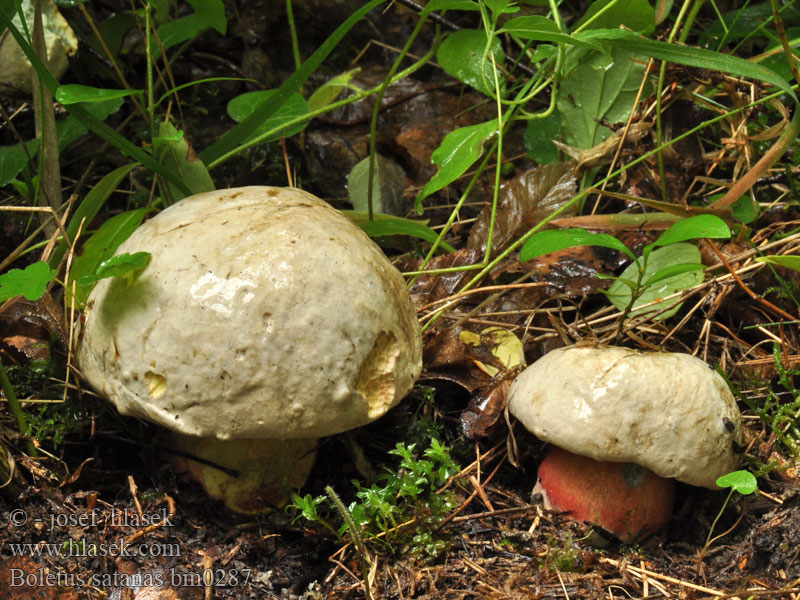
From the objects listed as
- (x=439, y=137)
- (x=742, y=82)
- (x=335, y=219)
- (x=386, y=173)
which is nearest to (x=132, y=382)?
(x=335, y=219)

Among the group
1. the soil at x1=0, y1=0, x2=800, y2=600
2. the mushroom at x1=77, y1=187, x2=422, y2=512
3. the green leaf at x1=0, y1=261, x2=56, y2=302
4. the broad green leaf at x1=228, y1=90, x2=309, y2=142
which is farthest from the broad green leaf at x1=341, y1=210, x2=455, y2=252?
the green leaf at x1=0, y1=261, x2=56, y2=302

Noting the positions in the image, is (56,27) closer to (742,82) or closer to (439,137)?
(439,137)

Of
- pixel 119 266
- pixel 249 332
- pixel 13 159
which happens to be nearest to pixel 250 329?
pixel 249 332

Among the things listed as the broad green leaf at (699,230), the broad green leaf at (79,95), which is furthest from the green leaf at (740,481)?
the broad green leaf at (79,95)

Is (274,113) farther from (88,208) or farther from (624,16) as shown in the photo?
(624,16)

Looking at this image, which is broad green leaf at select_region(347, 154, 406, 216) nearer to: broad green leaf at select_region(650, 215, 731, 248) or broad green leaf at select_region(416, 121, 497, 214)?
broad green leaf at select_region(416, 121, 497, 214)

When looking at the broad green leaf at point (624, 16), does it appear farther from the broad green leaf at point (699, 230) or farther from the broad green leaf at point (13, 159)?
the broad green leaf at point (13, 159)
